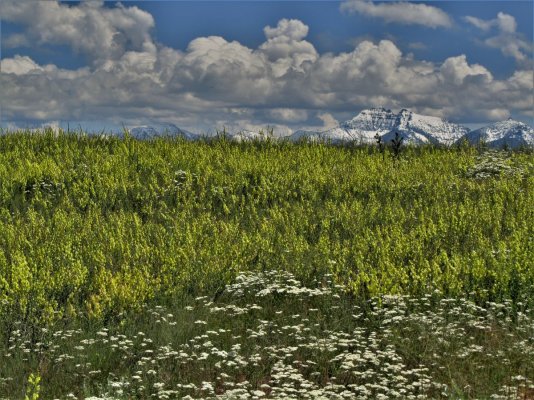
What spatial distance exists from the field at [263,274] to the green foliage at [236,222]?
0.20 feet

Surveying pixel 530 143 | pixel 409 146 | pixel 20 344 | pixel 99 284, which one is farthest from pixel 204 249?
A: pixel 530 143

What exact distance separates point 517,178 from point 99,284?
40.6 feet

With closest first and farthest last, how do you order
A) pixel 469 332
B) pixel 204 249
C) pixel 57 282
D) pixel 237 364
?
pixel 237 364
pixel 469 332
pixel 57 282
pixel 204 249

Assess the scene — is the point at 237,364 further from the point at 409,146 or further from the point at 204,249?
the point at 409,146

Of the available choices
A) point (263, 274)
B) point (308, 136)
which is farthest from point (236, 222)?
point (308, 136)

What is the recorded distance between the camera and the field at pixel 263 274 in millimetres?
8414

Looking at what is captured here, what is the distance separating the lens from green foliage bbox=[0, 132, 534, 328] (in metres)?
11.2

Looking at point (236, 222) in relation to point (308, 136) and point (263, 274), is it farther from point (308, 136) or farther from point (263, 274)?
point (308, 136)

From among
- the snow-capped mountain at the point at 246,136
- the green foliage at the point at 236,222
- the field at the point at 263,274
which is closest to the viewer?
the field at the point at 263,274

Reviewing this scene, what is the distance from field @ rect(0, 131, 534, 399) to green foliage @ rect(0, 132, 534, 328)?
0.06m

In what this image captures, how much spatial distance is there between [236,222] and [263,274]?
378 centimetres

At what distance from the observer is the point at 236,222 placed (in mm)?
15602

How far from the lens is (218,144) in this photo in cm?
2334

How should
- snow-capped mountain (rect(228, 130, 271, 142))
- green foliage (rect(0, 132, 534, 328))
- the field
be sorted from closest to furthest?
the field, green foliage (rect(0, 132, 534, 328)), snow-capped mountain (rect(228, 130, 271, 142))
